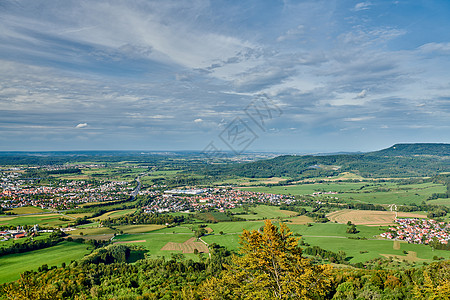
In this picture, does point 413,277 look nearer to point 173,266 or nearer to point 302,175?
point 173,266

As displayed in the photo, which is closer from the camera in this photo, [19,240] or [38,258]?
[38,258]

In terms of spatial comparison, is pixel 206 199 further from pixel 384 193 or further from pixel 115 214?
pixel 384 193

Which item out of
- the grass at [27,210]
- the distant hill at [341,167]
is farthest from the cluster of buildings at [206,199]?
the distant hill at [341,167]

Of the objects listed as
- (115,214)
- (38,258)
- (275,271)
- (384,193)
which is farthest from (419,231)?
(115,214)

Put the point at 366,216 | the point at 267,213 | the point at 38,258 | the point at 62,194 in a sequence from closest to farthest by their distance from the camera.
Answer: the point at 38,258
the point at 366,216
the point at 267,213
the point at 62,194

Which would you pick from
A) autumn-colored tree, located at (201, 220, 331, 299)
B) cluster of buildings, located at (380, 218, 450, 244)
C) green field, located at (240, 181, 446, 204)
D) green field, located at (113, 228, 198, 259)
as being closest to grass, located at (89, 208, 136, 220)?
green field, located at (113, 228, 198, 259)

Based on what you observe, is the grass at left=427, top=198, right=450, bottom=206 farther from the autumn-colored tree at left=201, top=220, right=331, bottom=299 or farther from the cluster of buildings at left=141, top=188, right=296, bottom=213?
the autumn-colored tree at left=201, top=220, right=331, bottom=299

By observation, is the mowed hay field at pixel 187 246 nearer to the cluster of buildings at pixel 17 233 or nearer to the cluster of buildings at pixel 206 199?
the cluster of buildings at pixel 17 233
